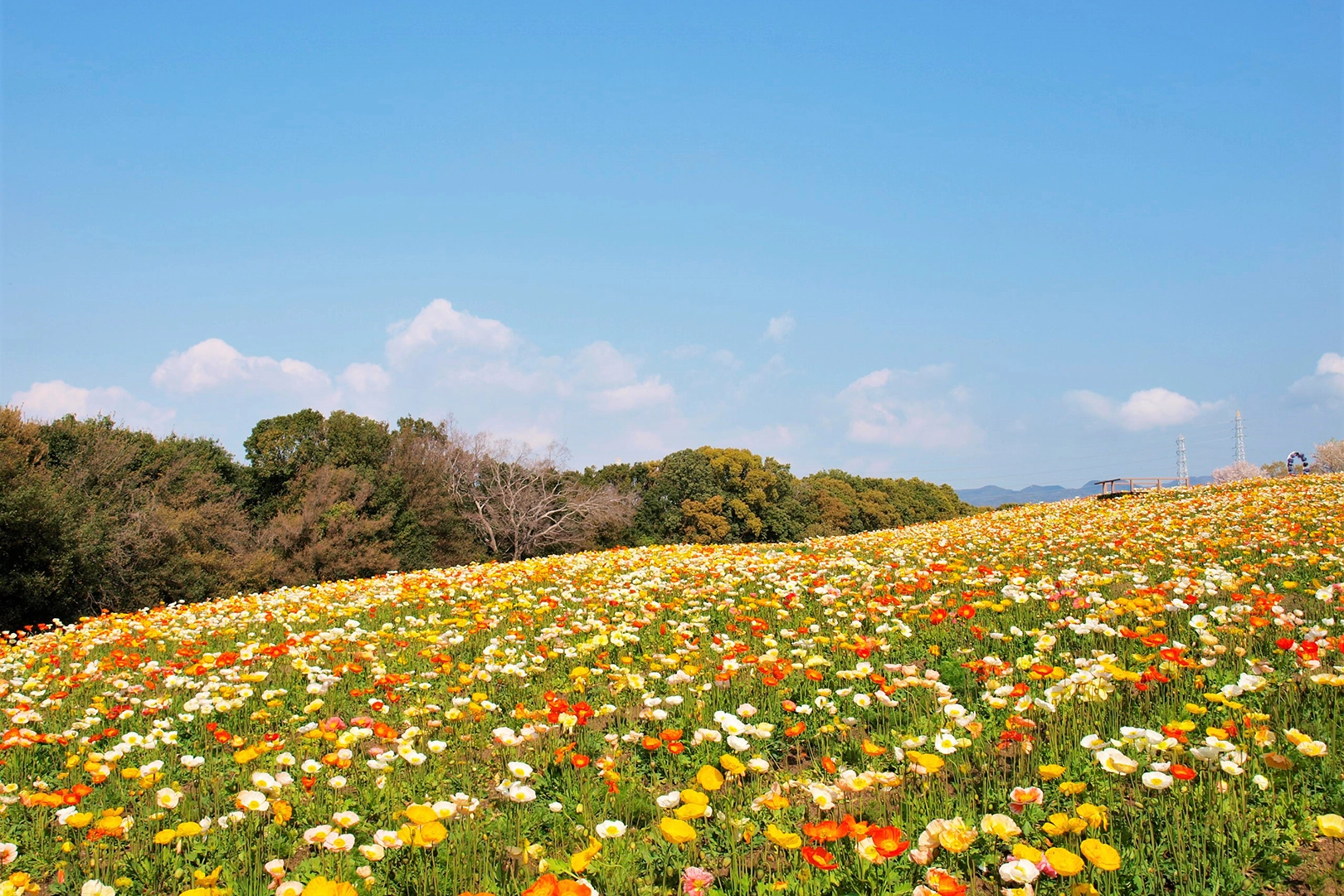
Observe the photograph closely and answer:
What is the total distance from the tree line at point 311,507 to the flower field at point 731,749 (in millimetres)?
18203

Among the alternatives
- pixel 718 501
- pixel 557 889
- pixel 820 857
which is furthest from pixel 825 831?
pixel 718 501

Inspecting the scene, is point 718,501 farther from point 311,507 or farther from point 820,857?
point 820,857

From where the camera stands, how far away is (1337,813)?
332 centimetres

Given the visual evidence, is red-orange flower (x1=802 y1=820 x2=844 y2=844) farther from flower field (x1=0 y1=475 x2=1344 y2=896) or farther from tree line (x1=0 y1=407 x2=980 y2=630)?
tree line (x1=0 y1=407 x2=980 y2=630)

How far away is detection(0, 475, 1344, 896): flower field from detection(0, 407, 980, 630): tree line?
717 inches

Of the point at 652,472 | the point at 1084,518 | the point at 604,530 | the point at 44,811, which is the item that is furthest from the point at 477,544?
the point at 44,811

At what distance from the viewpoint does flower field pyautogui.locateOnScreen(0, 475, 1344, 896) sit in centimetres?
324

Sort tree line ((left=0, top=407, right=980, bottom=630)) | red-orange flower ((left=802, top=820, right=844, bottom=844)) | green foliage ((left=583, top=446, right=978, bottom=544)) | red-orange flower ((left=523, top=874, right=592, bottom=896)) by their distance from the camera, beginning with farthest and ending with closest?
1. green foliage ((left=583, top=446, right=978, bottom=544))
2. tree line ((left=0, top=407, right=980, bottom=630))
3. red-orange flower ((left=802, top=820, right=844, bottom=844))
4. red-orange flower ((left=523, top=874, right=592, bottom=896))

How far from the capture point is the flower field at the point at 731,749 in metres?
3.24

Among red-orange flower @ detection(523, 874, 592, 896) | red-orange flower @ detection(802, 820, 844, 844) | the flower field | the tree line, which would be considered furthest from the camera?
the tree line

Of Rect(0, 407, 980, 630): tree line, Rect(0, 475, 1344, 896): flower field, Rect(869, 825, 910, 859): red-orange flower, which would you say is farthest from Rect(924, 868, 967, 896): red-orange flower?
Rect(0, 407, 980, 630): tree line

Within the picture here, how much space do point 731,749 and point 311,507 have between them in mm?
34693

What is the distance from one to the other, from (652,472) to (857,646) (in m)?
49.5

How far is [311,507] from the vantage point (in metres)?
35.0
